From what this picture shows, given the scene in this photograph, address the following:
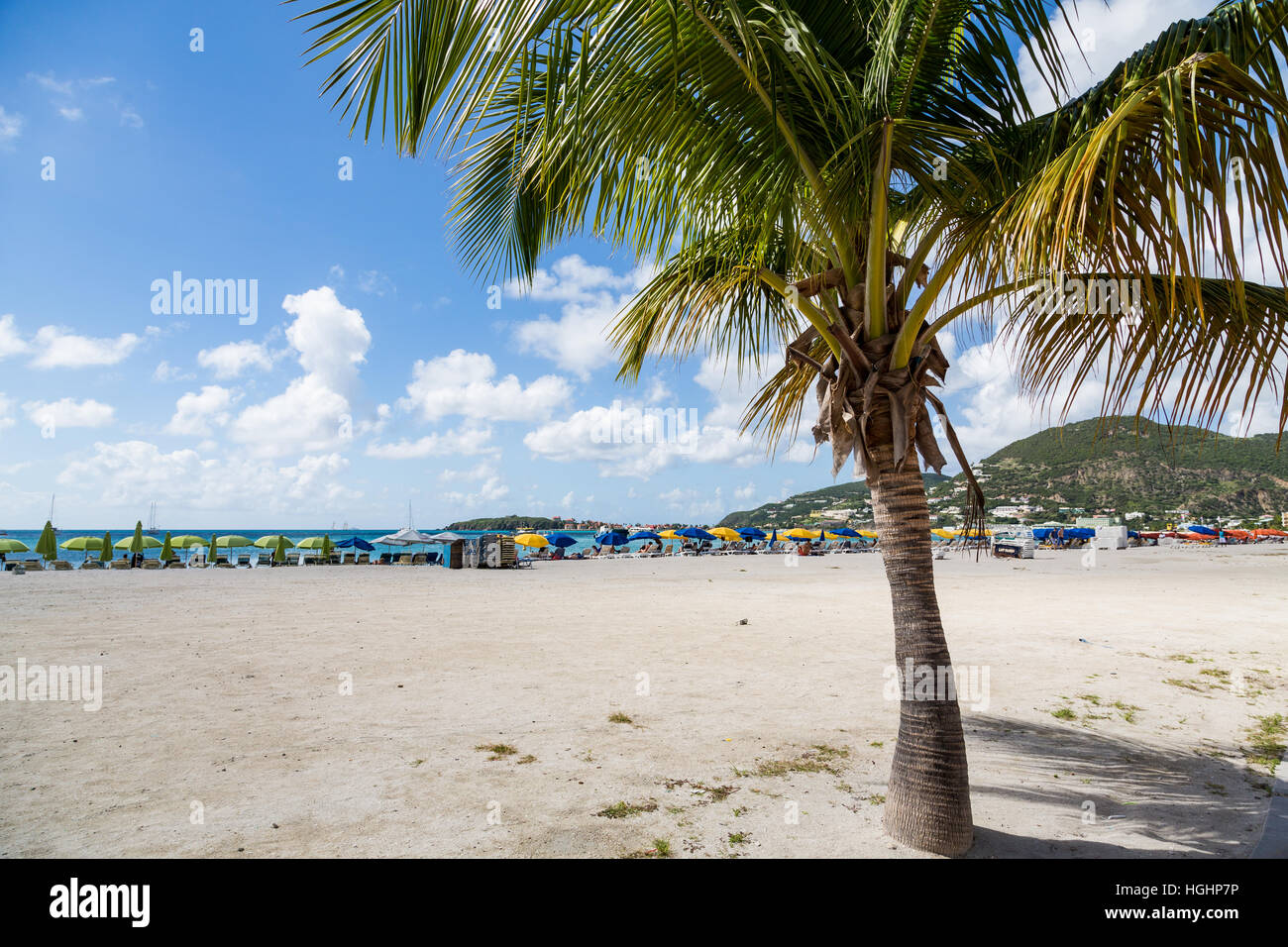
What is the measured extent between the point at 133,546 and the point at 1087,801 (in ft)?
131

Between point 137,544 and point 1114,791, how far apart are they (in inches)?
1588

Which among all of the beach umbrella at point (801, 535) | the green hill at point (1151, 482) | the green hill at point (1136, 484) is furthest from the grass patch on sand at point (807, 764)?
the green hill at point (1151, 482)

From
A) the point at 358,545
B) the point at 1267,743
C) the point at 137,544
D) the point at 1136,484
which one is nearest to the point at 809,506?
the point at 1136,484

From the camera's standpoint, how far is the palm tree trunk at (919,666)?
3615 mm

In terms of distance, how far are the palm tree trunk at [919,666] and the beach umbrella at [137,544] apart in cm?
3795

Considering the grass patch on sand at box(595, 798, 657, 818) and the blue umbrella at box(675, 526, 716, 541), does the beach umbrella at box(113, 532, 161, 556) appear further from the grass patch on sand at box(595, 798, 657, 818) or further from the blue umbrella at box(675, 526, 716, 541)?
the grass patch on sand at box(595, 798, 657, 818)

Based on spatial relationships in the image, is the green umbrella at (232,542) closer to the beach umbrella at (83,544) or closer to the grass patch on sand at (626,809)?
the beach umbrella at (83,544)

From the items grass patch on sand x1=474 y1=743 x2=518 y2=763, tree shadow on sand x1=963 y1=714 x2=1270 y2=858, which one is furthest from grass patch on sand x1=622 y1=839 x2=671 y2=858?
grass patch on sand x1=474 y1=743 x2=518 y2=763

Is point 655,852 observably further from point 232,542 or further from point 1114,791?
point 232,542

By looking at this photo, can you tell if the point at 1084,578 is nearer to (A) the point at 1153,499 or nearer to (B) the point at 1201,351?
(B) the point at 1201,351

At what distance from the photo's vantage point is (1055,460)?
9931 centimetres

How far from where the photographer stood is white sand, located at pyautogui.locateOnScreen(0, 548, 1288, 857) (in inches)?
151

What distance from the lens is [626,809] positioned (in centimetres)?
418
